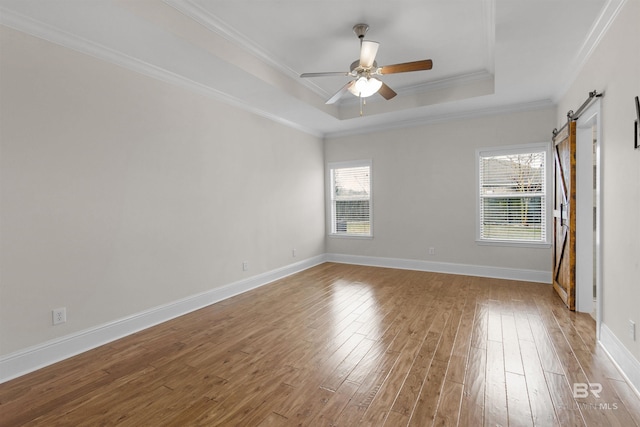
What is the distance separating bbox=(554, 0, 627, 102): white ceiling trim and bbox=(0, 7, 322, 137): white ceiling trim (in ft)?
13.1

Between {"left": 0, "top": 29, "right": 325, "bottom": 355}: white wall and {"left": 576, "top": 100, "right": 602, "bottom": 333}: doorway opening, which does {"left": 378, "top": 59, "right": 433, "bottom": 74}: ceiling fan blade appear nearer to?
{"left": 576, "top": 100, "right": 602, "bottom": 333}: doorway opening

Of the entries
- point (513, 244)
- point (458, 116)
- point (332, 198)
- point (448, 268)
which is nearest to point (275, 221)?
point (332, 198)

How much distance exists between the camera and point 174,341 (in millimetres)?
2959

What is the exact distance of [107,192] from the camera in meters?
2.95

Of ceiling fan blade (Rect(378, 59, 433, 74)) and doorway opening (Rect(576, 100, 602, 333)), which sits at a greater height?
ceiling fan blade (Rect(378, 59, 433, 74))

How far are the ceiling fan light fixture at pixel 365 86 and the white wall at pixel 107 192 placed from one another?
1.95 m

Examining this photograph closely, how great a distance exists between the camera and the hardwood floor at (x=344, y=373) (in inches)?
73.9

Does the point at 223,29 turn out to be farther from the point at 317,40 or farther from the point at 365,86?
the point at 365,86

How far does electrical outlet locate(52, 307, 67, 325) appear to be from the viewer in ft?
8.48

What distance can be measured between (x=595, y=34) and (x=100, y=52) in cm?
456

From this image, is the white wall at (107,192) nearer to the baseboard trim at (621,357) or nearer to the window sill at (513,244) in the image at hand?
the window sill at (513,244)

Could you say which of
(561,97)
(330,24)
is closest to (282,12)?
(330,24)

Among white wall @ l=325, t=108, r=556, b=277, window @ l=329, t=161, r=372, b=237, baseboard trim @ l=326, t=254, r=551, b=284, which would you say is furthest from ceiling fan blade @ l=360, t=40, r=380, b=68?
baseboard trim @ l=326, t=254, r=551, b=284

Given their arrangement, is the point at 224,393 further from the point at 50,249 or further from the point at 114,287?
the point at 50,249
